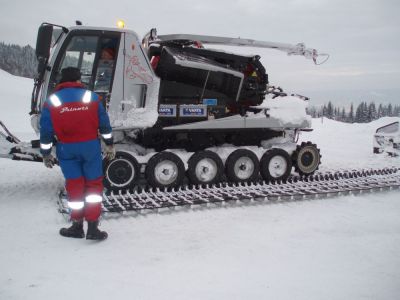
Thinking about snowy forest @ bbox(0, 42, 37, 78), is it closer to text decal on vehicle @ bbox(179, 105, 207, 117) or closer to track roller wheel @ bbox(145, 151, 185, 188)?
text decal on vehicle @ bbox(179, 105, 207, 117)

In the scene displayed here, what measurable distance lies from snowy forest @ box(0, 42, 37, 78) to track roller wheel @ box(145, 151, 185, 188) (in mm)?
77172

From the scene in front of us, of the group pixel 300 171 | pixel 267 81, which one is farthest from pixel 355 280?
pixel 267 81

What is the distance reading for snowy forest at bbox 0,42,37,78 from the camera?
76.4 m

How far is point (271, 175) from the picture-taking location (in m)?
7.21

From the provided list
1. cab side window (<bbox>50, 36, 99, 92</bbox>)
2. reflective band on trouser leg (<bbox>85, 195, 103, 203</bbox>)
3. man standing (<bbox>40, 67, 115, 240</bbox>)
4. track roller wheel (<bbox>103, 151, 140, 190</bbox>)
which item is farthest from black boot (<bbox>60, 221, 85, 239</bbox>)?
cab side window (<bbox>50, 36, 99, 92</bbox>)

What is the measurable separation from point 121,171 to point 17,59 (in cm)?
8537

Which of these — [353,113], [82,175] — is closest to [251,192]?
[82,175]

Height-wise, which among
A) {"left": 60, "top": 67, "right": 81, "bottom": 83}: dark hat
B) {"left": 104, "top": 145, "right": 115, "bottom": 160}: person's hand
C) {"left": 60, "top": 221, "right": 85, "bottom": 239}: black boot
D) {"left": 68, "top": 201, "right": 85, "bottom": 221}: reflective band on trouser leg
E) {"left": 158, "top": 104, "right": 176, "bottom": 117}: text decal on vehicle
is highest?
{"left": 60, "top": 67, "right": 81, "bottom": 83}: dark hat

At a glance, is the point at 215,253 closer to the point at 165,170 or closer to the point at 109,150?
the point at 109,150

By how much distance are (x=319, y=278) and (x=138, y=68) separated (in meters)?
4.26

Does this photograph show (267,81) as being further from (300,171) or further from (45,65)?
(45,65)

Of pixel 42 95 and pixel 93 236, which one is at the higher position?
pixel 42 95

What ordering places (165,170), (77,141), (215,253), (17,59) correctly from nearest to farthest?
(215,253), (77,141), (165,170), (17,59)

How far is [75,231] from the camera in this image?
4.54 metres
